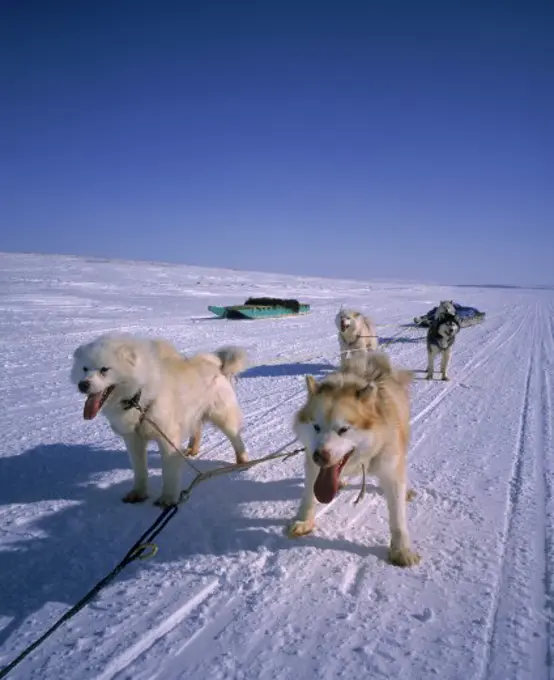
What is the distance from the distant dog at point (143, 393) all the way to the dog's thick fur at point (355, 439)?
3.35ft

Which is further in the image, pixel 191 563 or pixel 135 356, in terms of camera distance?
pixel 135 356

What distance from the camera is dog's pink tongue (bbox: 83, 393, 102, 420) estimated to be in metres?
3.02

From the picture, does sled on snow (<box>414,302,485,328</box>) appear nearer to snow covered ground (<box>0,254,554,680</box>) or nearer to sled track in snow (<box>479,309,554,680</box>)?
snow covered ground (<box>0,254,554,680</box>)

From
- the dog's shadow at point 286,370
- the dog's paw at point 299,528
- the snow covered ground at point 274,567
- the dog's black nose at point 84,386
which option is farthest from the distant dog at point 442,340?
the dog's black nose at point 84,386

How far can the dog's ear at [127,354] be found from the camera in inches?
124

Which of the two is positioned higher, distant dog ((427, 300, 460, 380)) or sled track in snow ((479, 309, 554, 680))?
distant dog ((427, 300, 460, 380))

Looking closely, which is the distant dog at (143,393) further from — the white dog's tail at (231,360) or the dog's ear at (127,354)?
the white dog's tail at (231,360)

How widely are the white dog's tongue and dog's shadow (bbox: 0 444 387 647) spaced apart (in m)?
0.61

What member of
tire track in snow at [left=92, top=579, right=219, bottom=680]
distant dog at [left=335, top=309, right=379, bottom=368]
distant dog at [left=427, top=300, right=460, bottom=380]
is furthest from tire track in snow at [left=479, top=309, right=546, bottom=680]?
distant dog at [left=335, top=309, right=379, bottom=368]

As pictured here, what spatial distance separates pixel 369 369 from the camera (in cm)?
309

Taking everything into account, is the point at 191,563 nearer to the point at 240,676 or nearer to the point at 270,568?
the point at 270,568

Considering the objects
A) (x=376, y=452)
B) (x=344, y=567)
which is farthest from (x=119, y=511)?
(x=376, y=452)

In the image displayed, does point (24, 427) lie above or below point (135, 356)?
below

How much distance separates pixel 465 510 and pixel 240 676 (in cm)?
211
